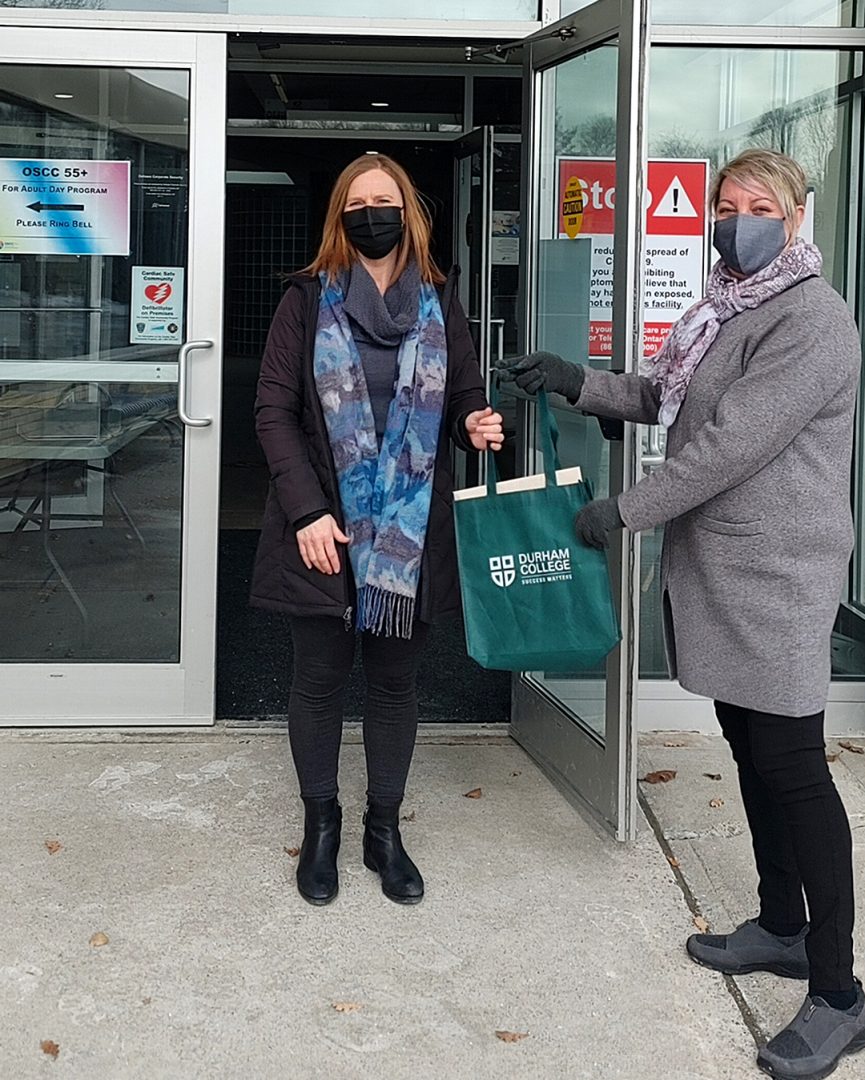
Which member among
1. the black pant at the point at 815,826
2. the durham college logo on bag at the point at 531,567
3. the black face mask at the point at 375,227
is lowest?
the black pant at the point at 815,826

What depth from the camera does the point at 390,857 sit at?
3.36 meters

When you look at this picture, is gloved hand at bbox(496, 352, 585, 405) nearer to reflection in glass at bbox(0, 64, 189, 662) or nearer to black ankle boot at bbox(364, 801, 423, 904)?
black ankle boot at bbox(364, 801, 423, 904)

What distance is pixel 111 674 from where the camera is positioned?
4.52 metres

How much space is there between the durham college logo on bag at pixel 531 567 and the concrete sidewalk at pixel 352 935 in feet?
2.70

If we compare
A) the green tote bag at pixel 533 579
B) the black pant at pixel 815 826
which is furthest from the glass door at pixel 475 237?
the black pant at pixel 815 826

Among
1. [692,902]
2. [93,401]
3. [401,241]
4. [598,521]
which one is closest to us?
[598,521]

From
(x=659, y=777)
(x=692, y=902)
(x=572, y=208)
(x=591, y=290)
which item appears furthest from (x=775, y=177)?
(x=659, y=777)

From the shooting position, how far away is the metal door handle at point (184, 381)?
14.3 feet

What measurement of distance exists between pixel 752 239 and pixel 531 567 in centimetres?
85

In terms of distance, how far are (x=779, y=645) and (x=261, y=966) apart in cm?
130

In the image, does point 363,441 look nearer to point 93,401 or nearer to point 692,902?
point 692,902

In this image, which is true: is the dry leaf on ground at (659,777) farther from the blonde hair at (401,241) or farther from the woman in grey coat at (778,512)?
the blonde hair at (401,241)

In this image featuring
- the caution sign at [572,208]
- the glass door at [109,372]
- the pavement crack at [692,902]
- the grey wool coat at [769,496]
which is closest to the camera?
the grey wool coat at [769,496]

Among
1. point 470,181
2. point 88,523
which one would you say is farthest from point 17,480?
point 470,181
